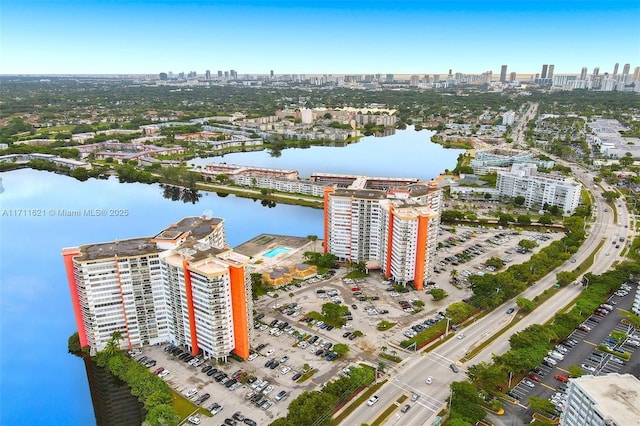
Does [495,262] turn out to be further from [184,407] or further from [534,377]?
[184,407]

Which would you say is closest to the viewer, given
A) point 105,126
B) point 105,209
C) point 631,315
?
point 631,315

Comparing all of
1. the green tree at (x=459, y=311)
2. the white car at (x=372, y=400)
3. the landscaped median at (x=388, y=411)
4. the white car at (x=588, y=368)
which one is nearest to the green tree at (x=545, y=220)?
the green tree at (x=459, y=311)

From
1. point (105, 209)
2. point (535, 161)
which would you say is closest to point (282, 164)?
point (105, 209)

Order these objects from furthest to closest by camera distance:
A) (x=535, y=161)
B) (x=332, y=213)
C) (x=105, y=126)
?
(x=105, y=126) → (x=535, y=161) → (x=332, y=213)

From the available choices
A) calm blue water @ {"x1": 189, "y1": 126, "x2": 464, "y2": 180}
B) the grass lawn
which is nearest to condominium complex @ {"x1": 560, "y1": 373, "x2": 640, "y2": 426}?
the grass lawn

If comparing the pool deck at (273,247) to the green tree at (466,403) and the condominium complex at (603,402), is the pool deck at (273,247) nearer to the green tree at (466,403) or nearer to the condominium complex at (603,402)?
the green tree at (466,403)

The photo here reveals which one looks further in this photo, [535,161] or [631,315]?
[535,161]

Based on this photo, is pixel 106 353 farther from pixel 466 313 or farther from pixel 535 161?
pixel 535 161
